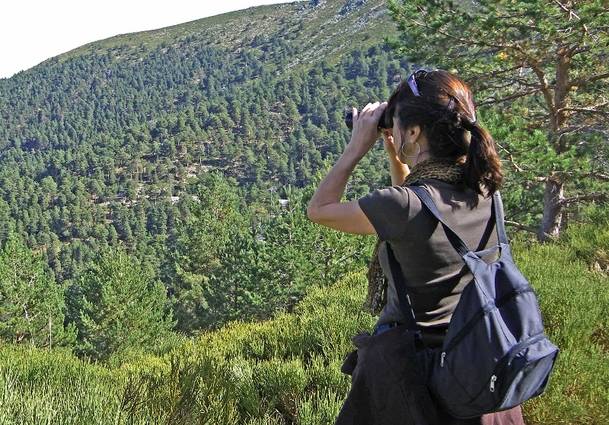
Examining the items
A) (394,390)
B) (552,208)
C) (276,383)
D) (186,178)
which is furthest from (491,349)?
(186,178)

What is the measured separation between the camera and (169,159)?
159125 mm

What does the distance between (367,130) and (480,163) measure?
39 centimetres

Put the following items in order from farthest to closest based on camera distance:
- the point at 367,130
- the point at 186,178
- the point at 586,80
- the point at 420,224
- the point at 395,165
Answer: the point at 186,178 < the point at 586,80 < the point at 395,165 < the point at 367,130 < the point at 420,224

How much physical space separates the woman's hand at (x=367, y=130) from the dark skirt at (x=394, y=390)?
59cm


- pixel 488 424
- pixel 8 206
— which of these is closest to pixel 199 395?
pixel 488 424

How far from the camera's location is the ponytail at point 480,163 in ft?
5.09

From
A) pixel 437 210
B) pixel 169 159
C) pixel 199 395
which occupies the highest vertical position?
pixel 437 210

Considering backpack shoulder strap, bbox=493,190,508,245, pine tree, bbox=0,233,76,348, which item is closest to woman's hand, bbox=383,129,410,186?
backpack shoulder strap, bbox=493,190,508,245

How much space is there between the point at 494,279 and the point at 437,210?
0.23 meters

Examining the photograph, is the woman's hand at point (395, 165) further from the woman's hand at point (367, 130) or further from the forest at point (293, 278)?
the forest at point (293, 278)

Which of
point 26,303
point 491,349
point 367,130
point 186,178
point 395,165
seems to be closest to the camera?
→ point 491,349

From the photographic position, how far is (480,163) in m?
→ 1.55

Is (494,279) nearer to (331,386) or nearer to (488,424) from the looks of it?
(488,424)

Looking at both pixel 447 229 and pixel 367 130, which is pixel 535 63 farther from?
pixel 447 229
